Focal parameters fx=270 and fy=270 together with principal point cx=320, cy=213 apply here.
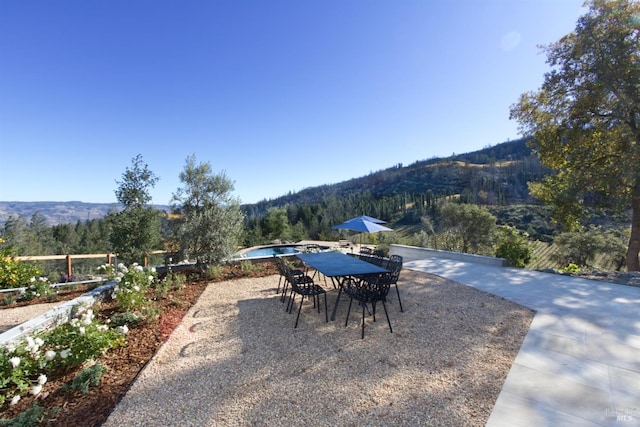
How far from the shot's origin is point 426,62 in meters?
10.2

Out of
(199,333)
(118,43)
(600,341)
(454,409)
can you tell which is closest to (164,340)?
(199,333)

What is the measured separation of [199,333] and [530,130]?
11667 mm

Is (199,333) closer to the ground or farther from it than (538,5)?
closer to the ground

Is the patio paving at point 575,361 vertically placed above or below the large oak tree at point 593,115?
below

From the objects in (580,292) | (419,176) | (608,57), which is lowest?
(580,292)

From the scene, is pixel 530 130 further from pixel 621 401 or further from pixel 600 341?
pixel 621 401

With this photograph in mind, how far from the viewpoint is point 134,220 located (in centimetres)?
679

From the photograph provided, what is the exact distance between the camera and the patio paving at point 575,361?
86.9 inches

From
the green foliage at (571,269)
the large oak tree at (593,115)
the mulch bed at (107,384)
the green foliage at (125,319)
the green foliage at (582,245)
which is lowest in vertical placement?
the green foliage at (582,245)

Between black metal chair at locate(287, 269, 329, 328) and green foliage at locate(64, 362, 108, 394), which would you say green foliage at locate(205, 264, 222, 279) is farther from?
green foliage at locate(64, 362, 108, 394)

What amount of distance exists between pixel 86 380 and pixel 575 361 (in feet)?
16.8

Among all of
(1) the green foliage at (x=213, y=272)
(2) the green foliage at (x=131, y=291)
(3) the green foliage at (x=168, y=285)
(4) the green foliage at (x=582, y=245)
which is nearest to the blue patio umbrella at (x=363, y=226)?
(1) the green foliage at (x=213, y=272)

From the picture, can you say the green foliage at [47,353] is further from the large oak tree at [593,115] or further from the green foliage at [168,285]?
the large oak tree at [593,115]

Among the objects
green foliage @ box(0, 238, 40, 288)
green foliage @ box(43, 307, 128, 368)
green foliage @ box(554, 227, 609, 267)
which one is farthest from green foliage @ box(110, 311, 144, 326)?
green foliage @ box(554, 227, 609, 267)
